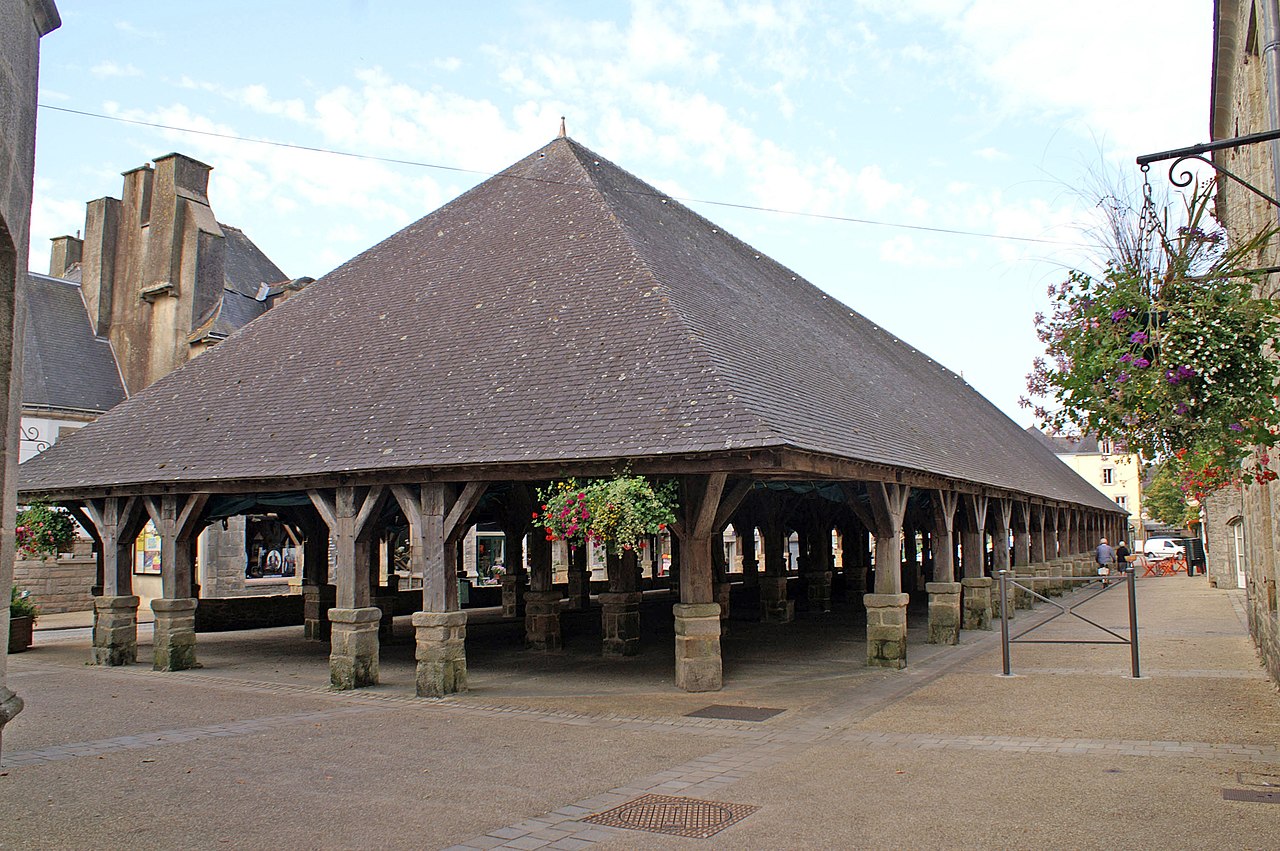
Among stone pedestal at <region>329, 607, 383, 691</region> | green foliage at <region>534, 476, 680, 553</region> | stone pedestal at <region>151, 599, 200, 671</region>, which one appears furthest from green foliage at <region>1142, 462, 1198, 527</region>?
stone pedestal at <region>151, 599, 200, 671</region>

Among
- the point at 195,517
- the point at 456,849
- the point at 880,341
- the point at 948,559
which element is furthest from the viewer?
the point at 880,341

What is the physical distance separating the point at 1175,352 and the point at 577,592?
55.0 ft

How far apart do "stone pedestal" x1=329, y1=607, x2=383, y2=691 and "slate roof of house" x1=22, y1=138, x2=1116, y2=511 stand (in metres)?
1.71

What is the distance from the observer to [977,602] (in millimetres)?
16328

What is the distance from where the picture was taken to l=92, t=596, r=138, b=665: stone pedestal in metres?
13.4

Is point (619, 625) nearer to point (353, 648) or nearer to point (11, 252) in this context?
point (353, 648)

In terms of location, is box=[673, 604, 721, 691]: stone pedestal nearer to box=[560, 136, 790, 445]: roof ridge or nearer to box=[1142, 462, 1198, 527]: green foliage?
box=[560, 136, 790, 445]: roof ridge

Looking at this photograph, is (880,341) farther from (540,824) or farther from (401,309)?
(540,824)

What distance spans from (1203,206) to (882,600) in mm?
6654

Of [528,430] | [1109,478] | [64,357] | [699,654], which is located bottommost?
[699,654]

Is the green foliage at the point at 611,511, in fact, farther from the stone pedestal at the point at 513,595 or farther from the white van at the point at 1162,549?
the white van at the point at 1162,549

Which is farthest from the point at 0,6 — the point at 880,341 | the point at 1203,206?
the point at 880,341

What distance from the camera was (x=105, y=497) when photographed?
522 inches

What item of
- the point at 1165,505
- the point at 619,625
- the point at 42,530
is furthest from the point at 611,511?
the point at 1165,505
